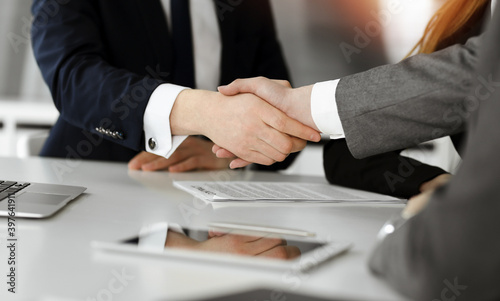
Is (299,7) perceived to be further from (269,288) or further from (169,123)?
(269,288)

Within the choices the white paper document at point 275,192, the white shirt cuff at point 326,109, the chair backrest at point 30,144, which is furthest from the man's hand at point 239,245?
the chair backrest at point 30,144

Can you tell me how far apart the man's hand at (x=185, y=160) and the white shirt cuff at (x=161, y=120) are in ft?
0.39

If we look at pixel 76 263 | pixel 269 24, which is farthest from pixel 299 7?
pixel 76 263

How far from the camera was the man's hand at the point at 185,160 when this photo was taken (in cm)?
143

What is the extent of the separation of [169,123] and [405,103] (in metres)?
0.53

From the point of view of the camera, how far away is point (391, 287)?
0.56m

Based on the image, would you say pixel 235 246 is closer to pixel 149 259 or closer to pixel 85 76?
pixel 149 259

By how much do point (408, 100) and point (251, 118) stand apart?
13.9 inches

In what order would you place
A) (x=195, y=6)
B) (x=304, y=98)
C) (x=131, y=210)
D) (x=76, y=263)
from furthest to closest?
(x=195, y=6) → (x=304, y=98) → (x=131, y=210) → (x=76, y=263)

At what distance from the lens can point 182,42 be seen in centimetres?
173

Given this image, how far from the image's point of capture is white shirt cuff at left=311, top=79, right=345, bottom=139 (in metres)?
1.06

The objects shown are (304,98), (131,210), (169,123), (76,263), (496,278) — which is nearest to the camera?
(496,278)

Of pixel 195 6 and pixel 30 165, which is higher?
pixel 195 6

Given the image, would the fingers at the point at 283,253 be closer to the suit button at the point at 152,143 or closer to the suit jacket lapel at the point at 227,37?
the suit button at the point at 152,143
